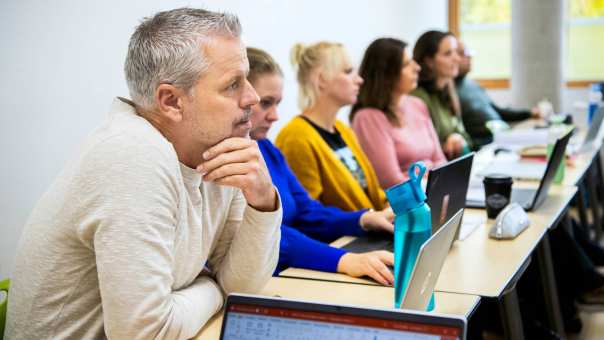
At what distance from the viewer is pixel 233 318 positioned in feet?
3.48

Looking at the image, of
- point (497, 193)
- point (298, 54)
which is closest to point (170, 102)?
point (497, 193)

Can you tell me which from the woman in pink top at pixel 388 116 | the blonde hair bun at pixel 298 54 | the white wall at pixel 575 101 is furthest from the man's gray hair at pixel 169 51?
the white wall at pixel 575 101

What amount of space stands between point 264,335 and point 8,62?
4.17ft

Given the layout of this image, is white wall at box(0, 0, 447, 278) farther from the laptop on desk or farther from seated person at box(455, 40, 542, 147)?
seated person at box(455, 40, 542, 147)

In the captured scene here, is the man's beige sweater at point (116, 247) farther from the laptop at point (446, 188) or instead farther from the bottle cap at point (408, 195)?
the laptop at point (446, 188)

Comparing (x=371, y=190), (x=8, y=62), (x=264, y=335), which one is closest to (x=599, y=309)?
(x=371, y=190)

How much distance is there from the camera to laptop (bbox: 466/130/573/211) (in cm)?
241

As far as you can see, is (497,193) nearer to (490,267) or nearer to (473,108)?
(490,267)

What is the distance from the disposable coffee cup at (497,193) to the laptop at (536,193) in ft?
0.46

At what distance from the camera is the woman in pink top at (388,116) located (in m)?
3.21

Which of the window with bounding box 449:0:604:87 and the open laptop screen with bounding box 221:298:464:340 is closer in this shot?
the open laptop screen with bounding box 221:298:464:340

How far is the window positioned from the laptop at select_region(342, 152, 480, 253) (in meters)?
5.21

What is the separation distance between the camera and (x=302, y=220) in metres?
2.30

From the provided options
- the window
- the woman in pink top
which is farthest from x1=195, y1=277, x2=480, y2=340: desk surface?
the window
